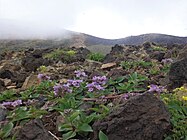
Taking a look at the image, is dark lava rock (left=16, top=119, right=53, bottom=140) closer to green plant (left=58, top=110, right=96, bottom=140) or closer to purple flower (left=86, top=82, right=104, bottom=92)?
green plant (left=58, top=110, right=96, bottom=140)

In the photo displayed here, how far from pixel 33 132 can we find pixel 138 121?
64 centimetres

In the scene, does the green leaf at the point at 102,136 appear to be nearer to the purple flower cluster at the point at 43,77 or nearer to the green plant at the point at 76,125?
the green plant at the point at 76,125

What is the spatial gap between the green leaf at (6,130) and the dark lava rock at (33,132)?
17cm

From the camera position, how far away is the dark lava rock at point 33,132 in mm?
2611

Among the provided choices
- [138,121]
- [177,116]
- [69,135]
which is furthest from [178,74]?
[69,135]

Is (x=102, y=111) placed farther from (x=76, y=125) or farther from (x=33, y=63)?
(x=33, y=63)

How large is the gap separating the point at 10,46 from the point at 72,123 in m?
13.3

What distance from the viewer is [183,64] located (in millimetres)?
4059

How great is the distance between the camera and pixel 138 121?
8.61 feet

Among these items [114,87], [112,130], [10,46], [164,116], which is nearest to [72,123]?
[112,130]

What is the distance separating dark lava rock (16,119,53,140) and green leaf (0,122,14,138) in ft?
0.56

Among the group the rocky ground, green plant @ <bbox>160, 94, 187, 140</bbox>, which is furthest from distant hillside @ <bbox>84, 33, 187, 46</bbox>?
green plant @ <bbox>160, 94, 187, 140</bbox>

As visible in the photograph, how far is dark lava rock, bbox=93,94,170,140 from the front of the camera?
102 inches

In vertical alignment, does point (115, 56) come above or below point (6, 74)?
above
